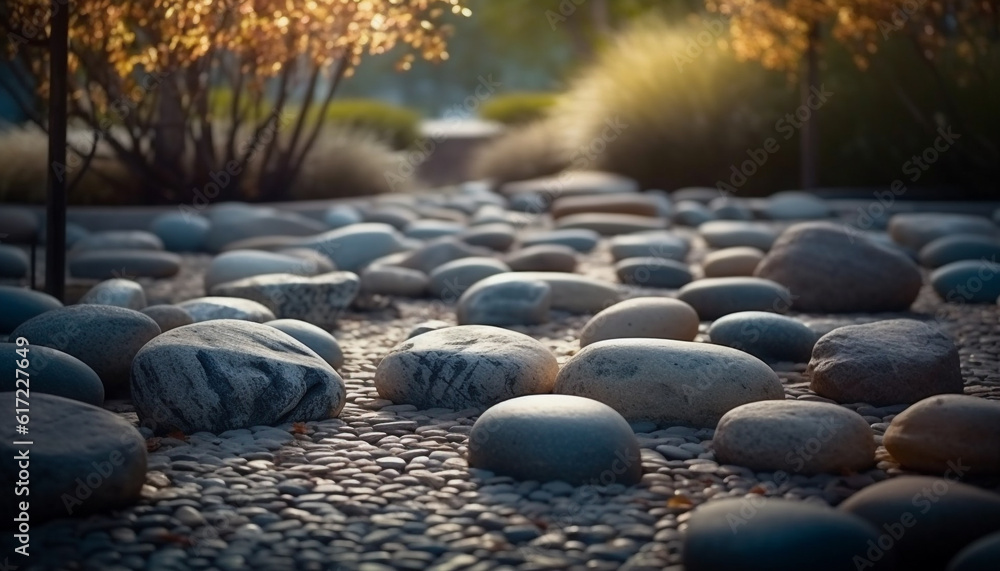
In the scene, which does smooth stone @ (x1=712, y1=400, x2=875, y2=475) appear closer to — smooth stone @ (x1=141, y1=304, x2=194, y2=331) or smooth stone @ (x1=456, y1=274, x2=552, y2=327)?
smooth stone @ (x1=456, y1=274, x2=552, y2=327)

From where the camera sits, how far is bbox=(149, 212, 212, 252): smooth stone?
8.30 meters

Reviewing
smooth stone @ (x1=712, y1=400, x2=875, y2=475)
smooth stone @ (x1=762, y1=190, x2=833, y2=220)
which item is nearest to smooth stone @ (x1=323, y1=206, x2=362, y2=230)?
smooth stone @ (x1=762, y1=190, x2=833, y2=220)

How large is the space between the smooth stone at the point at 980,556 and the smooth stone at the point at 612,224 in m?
6.92

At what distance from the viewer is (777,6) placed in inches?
422

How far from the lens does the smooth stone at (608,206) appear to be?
9.97 meters

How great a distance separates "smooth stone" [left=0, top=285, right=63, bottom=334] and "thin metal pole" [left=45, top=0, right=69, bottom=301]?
30 centimetres

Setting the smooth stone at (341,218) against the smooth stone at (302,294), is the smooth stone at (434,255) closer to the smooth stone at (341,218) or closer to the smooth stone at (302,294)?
the smooth stone at (302,294)

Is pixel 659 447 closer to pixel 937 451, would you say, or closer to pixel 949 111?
pixel 937 451

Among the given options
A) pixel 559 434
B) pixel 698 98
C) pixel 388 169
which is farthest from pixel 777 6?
pixel 559 434

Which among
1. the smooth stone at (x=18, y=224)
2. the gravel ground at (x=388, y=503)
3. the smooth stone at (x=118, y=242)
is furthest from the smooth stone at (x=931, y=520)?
the smooth stone at (x=18, y=224)

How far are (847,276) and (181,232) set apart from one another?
516 cm

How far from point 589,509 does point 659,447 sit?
1.95 ft

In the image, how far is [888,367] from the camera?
3812 millimetres

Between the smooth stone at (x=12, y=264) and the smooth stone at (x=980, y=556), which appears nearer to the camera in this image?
the smooth stone at (x=980, y=556)
